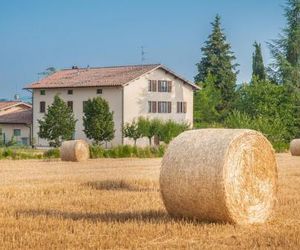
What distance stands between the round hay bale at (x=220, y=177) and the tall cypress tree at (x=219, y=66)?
65.4 m

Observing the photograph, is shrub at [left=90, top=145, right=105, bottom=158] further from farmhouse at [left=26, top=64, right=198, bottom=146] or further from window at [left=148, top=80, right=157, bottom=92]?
window at [left=148, top=80, right=157, bottom=92]

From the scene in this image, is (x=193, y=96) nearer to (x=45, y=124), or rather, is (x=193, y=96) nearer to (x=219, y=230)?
(x=45, y=124)

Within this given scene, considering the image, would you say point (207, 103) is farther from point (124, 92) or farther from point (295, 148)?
point (295, 148)

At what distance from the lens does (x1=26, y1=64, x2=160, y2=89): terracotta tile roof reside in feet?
224

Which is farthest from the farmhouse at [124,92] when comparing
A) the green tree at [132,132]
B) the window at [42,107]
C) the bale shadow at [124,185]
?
the bale shadow at [124,185]

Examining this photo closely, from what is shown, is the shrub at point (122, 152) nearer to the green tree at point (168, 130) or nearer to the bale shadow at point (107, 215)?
the green tree at point (168, 130)

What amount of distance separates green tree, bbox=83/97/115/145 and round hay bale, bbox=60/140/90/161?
23.3 m

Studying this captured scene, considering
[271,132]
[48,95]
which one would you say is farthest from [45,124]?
[271,132]

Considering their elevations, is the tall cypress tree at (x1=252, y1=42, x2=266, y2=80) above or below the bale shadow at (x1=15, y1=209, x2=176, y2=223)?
above

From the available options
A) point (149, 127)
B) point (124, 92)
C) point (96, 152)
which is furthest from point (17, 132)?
point (96, 152)

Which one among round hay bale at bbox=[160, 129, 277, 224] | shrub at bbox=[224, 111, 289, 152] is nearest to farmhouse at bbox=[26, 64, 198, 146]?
shrub at bbox=[224, 111, 289, 152]

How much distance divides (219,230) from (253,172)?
1972mm

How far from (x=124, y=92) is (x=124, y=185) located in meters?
47.9

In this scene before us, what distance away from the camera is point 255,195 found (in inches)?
507
